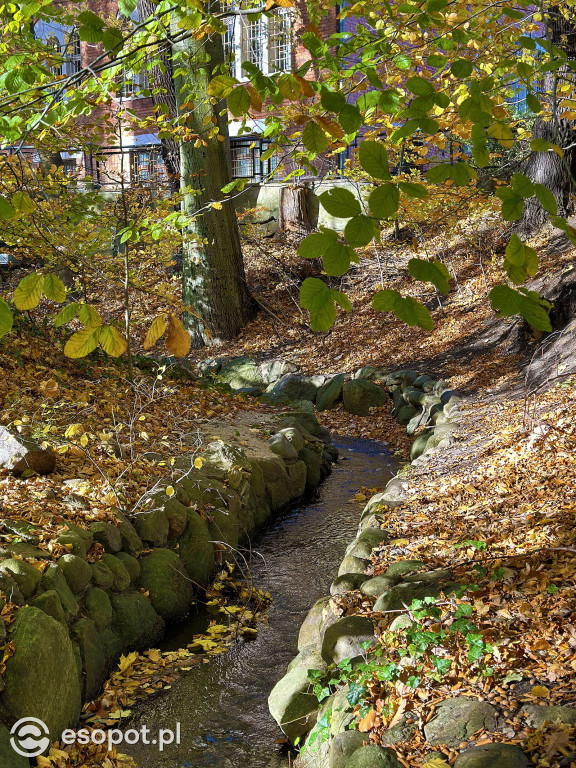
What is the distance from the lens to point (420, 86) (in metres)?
2.12

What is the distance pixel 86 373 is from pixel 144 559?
3223mm

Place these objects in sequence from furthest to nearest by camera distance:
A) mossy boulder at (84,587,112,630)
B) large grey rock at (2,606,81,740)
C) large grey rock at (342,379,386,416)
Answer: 1. large grey rock at (342,379,386,416)
2. mossy boulder at (84,587,112,630)
3. large grey rock at (2,606,81,740)

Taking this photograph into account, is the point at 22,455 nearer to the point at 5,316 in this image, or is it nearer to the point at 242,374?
the point at 5,316

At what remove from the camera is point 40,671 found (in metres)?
3.59

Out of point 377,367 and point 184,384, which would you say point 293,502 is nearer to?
point 184,384

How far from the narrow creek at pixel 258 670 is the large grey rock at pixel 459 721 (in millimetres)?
1197

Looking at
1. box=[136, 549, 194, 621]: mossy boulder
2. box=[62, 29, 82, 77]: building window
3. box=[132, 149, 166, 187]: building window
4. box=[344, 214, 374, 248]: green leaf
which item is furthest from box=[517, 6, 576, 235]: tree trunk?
box=[344, 214, 374, 248]: green leaf

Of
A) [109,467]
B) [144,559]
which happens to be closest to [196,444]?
[109,467]

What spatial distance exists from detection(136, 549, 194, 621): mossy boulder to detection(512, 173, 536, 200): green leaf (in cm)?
430

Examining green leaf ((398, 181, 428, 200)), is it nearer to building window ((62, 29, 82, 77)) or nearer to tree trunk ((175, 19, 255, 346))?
building window ((62, 29, 82, 77))

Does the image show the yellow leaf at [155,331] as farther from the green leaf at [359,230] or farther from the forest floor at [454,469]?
the forest floor at [454,469]

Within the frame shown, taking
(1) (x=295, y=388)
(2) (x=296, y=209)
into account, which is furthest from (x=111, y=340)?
(2) (x=296, y=209)

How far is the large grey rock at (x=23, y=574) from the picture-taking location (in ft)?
12.6

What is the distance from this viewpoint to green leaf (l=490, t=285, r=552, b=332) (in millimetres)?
1600
